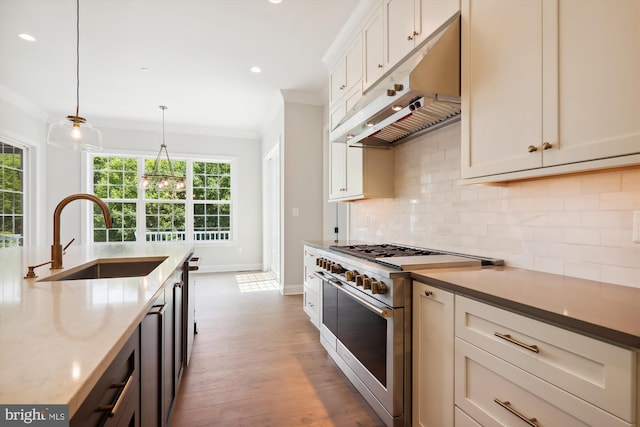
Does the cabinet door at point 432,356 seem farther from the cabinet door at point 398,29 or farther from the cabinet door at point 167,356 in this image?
the cabinet door at point 398,29

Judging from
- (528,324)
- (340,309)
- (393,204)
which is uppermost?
(393,204)

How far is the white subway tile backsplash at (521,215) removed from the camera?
1.29 meters

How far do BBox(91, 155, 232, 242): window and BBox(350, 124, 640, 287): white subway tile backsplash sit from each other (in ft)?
15.7

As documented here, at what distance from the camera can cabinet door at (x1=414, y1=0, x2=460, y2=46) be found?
1.72 meters

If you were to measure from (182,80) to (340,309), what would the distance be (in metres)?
3.74

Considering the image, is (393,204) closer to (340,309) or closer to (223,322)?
(340,309)

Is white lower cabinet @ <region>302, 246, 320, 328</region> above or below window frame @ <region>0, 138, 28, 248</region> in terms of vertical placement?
below

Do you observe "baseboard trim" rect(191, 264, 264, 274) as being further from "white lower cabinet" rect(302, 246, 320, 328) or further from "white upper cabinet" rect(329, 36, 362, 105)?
"white upper cabinet" rect(329, 36, 362, 105)

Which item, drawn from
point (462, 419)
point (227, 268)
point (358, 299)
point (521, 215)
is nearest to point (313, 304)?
point (358, 299)

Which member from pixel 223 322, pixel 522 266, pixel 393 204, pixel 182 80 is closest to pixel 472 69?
pixel 522 266

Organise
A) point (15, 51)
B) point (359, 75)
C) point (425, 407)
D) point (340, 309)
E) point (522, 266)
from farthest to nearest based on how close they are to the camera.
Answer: point (15, 51) < point (359, 75) < point (340, 309) < point (522, 266) < point (425, 407)

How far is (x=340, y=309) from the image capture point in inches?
90.6

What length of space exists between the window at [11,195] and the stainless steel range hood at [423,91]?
553 centimetres

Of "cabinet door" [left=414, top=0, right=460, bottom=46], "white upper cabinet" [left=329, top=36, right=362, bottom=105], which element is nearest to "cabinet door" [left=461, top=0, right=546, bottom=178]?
"cabinet door" [left=414, top=0, right=460, bottom=46]
